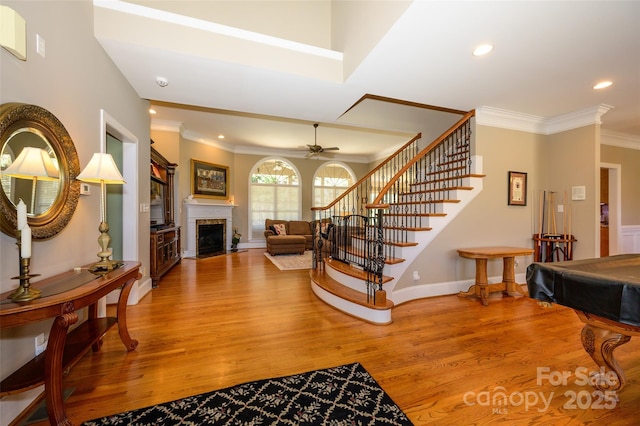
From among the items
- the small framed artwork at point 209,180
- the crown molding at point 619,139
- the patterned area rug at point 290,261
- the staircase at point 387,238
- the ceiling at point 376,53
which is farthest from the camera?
the small framed artwork at point 209,180

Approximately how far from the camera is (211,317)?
295cm

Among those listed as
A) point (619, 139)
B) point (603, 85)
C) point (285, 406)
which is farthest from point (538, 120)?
point (285, 406)

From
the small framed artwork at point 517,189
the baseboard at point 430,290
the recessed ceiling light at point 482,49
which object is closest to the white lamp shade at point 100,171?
the baseboard at point 430,290

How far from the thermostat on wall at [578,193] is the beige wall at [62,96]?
6376mm

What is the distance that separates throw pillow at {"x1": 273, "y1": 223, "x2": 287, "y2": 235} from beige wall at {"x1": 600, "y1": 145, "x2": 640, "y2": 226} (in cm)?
759

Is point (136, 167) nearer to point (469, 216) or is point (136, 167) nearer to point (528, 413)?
point (528, 413)

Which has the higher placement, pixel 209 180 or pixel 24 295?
pixel 209 180

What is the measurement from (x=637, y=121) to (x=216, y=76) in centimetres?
681

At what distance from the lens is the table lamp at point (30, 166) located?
54.6 inches

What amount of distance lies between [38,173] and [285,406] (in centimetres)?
204

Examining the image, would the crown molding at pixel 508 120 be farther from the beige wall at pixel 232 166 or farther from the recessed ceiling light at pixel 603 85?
the beige wall at pixel 232 166

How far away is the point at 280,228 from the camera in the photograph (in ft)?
25.6

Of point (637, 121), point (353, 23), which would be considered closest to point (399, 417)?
point (353, 23)

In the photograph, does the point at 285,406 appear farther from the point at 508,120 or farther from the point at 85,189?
the point at 508,120
